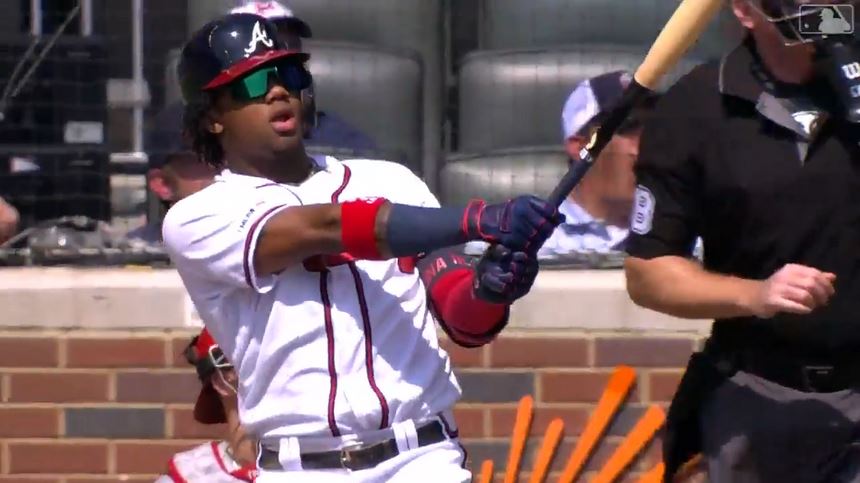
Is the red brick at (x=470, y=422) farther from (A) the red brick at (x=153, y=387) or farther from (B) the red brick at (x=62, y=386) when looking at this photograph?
(B) the red brick at (x=62, y=386)

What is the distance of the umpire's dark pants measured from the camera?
3615 mm

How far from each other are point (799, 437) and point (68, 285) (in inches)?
86.4

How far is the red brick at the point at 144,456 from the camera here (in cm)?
501

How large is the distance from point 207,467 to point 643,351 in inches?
49.7

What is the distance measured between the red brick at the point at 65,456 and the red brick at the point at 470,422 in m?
0.97

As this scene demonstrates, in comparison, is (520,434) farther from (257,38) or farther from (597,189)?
(257,38)

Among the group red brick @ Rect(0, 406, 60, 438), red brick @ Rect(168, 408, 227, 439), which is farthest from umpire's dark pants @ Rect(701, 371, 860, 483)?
red brick @ Rect(0, 406, 60, 438)

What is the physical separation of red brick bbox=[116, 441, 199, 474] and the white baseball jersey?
1653 mm

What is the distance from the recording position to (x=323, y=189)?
3.38 metres

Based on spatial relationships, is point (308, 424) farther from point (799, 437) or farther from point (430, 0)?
point (430, 0)

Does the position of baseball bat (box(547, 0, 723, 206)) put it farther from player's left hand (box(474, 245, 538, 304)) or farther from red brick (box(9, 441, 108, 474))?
red brick (box(9, 441, 108, 474))

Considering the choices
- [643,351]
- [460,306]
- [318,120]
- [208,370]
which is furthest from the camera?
[643,351]

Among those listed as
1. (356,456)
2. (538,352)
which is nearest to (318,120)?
(538,352)

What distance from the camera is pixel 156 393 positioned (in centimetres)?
499
